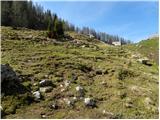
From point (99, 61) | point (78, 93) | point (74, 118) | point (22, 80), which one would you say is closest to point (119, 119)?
point (74, 118)

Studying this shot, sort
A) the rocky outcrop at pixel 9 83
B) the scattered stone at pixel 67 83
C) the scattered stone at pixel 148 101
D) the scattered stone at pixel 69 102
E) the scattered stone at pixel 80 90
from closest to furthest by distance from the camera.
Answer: the scattered stone at pixel 69 102
the scattered stone at pixel 148 101
the rocky outcrop at pixel 9 83
the scattered stone at pixel 80 90
the scattered stone at pixel 67 83

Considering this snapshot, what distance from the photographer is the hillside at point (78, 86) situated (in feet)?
70.1

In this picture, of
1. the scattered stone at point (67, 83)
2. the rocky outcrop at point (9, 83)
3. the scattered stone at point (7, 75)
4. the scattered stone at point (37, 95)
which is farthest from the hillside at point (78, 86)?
the scattered stone at point (7, 75)

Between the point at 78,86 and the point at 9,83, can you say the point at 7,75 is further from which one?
the point at 78,86

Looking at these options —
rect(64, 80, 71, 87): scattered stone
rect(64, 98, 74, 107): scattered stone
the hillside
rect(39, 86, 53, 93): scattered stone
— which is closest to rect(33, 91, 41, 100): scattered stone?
the hillside

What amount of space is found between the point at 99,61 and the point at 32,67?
8.38 meters

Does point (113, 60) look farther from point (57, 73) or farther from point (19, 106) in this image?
point (19, 106)

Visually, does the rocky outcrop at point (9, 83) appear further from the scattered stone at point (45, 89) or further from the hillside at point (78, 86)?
the scattered stone at point (45, 89)

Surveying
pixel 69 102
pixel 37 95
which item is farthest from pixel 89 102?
pixel 37 95

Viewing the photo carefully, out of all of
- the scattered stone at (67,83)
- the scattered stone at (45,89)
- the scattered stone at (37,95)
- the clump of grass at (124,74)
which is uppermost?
the clump of grass at (124,74)

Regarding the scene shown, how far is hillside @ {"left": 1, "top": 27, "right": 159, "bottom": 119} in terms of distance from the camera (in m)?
21.4

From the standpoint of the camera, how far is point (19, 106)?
21641mm

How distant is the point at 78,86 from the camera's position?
82.1 feet

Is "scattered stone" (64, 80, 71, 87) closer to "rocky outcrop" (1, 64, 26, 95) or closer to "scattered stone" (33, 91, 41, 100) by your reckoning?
"scattered stone" (33, 91, 41, 100)
